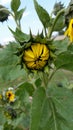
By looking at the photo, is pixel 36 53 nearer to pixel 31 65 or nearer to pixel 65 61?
pixel 31 65

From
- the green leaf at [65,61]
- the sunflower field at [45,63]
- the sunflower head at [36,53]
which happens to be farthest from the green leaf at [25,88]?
the sunflower head at [36,53]

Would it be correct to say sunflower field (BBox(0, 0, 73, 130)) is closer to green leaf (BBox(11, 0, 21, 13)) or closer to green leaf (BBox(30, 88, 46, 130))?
green leaf (BBox(30, 88, 46, 130))

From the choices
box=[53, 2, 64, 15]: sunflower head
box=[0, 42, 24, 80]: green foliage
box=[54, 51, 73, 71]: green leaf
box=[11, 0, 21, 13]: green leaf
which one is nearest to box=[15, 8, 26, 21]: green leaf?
box=[11, 0, 21, 13]: green leaf

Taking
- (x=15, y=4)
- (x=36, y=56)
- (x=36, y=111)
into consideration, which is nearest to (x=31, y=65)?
(x=36, y=56)

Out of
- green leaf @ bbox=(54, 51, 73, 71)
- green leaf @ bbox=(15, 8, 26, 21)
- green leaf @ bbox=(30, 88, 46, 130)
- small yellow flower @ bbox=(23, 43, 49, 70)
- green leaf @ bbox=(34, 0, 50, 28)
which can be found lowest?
green leaf @ bbox=(30, 88, 46, 130)

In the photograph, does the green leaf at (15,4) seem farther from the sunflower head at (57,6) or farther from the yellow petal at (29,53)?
the yellow petal at (29,53)

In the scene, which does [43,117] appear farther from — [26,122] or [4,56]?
[26,122]
